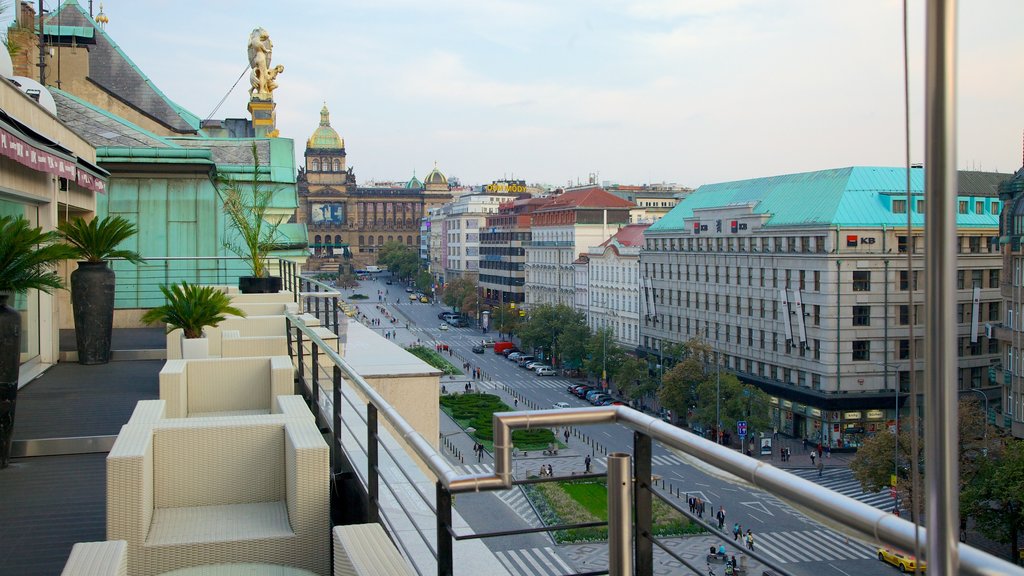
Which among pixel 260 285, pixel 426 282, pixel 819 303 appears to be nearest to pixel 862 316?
pixel 819 303

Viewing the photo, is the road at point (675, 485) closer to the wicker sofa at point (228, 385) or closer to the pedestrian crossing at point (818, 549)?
the pedestrian crossing at point (818, 549)

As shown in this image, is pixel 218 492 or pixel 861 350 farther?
pixel 861 350

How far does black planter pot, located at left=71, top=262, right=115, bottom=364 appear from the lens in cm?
1068

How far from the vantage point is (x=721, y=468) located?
2100mm

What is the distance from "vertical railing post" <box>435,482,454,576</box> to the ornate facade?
15744 cm

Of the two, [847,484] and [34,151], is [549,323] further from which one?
[34,151]

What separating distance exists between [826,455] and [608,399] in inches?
492

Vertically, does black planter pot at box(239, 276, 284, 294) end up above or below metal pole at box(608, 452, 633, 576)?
above

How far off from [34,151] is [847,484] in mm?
34103

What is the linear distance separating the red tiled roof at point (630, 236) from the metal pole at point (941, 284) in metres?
64.7

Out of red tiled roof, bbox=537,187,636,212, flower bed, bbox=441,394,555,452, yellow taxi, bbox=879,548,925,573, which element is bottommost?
flower bed, bbox=441,394,555,452

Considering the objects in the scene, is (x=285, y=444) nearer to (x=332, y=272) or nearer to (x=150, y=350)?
(x=150, y=350)

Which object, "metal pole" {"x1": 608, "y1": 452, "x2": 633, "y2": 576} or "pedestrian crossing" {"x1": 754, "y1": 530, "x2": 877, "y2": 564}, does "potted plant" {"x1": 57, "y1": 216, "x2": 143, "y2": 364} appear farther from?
"metal pole" {"x1": 608, "y1": 452, "x2": 633, "y2": 576}

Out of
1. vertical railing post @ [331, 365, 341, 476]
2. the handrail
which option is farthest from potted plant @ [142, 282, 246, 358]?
the handrail
